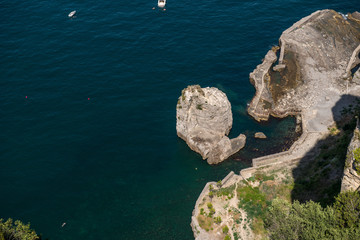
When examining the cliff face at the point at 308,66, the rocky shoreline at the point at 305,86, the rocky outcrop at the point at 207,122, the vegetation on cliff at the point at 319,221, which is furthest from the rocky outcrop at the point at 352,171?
the cliff face at the point at 308,66

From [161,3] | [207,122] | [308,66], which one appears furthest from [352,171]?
[161,3]

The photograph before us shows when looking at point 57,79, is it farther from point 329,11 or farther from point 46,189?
point 329,11

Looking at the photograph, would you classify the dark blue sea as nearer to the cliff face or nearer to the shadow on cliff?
the cliff face

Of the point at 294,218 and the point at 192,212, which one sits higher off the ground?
the point at 294,218

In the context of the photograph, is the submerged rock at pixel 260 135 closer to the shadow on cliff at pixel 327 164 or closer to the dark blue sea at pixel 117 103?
the dark blue sea at pixel 117 103

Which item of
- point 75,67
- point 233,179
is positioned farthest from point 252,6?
point 233,179
